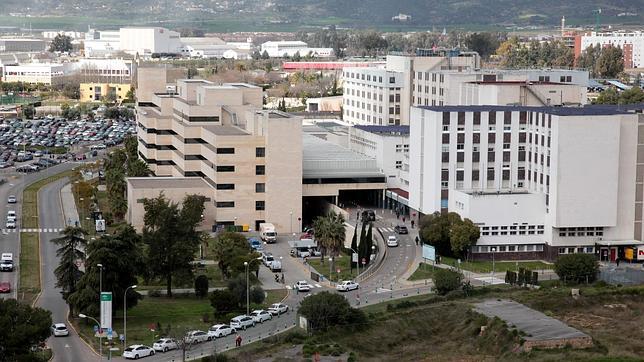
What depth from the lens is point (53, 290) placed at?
4269 centimetres

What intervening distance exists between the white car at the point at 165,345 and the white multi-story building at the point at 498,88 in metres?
26.4

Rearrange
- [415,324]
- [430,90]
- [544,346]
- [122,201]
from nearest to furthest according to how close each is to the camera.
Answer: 1. [544,346]
2. [415,324]
3. [122,201]
4. [430,90]

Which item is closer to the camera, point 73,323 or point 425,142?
point 73,323

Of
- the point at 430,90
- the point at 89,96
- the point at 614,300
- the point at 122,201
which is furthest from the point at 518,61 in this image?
the point at 614,300

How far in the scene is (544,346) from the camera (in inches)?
1357

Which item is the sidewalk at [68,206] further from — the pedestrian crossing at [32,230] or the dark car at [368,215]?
the dark car at [368,215]

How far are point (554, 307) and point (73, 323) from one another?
1371cm

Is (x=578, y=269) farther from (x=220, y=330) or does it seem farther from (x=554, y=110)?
(x=220, y=330)

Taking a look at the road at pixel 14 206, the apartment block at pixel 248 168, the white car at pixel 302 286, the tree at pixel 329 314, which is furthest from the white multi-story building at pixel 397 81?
the tree at pixel 329 314

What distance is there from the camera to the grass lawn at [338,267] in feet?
148

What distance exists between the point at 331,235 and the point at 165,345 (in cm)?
1144

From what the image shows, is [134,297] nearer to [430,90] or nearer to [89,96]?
[430,90]

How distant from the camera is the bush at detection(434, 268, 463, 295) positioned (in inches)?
1619

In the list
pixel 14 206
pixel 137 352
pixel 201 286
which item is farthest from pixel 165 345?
pixel 14 206
